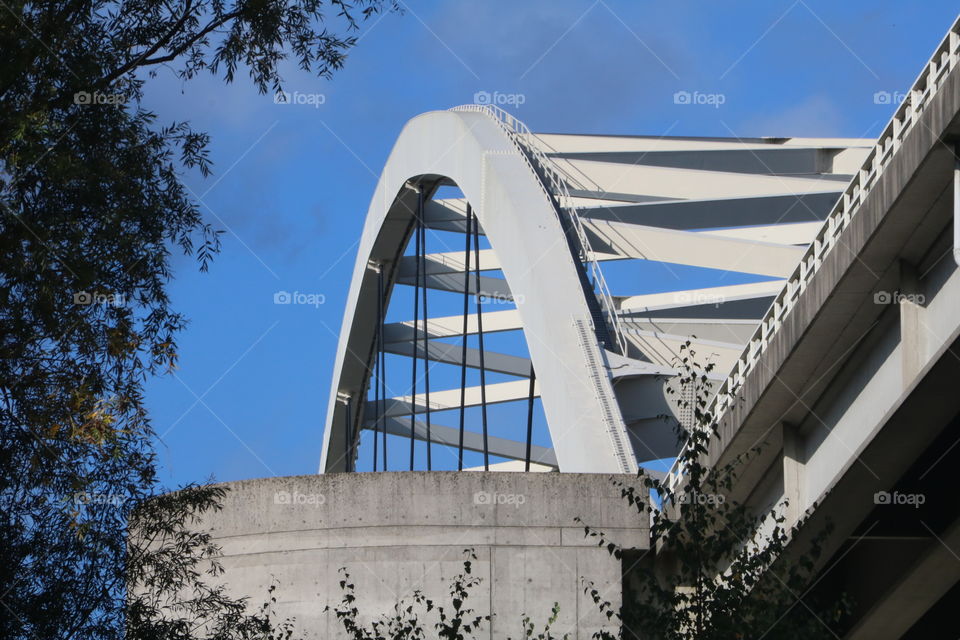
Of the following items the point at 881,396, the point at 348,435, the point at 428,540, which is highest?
the point at 348,435

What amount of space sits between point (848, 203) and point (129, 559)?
6713 millimetres

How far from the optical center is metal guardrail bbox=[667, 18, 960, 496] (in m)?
11.4

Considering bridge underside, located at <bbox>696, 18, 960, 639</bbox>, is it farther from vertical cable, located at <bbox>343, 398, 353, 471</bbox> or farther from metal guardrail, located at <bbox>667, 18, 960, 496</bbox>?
vertical cable, located at <bbox>343, 398, 353, 471</bbox>

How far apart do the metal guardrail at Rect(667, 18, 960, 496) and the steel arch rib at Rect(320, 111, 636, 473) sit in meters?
3.39

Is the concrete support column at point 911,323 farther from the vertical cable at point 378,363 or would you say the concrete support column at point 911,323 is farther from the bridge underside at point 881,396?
the vertical cable at point 378,363

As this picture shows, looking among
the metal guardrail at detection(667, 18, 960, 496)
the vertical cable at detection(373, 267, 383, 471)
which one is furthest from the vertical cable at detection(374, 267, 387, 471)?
the metal guardrail at detection(667, 18, 960, 496)

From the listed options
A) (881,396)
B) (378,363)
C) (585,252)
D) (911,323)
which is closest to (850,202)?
(911,323)

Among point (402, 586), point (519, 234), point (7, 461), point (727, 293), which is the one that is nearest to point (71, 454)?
point (7, 461)

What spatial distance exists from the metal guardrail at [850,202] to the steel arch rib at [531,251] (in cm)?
339

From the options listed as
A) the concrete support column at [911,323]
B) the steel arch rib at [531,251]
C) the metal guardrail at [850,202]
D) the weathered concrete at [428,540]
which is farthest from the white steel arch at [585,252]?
the concrete support column at [911,323]

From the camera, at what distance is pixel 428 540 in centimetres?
1455

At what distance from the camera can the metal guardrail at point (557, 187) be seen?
22.0 metres

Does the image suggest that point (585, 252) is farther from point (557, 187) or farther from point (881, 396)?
point (881, 396)

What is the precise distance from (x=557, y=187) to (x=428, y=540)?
34.8 ft
